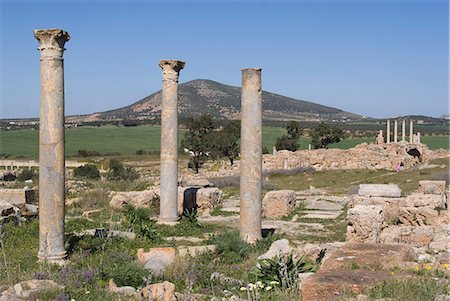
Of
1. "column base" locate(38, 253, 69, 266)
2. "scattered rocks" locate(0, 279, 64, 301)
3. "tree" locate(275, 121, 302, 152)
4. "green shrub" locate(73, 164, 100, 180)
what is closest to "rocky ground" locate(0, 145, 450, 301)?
"scattered rocks" locate(0, 279, 64, 301)

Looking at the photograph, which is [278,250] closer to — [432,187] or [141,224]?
[141,224]

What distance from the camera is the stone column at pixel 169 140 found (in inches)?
651

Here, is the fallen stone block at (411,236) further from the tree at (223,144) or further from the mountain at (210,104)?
the mountain at (210,104)

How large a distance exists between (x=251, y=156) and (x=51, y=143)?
4.49 meters

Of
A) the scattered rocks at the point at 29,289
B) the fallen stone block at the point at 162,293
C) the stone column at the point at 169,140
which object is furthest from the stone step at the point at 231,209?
the fallen stone block at the point at 162,293

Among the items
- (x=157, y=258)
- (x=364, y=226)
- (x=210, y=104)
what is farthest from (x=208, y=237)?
(x=210, y=104)

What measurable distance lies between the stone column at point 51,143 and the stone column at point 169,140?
538 centimetres

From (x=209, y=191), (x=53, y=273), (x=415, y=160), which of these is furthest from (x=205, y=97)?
(x=53, y=273)

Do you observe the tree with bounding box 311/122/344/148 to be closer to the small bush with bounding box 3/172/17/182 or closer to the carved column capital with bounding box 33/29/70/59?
the small bush with bounding box 3/172/17/182

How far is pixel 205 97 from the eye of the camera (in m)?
164

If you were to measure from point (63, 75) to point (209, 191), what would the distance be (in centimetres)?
903

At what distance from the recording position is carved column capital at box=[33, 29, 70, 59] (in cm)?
1127

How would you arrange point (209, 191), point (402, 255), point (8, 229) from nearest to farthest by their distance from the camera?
point (402, 255)
point (8, 229)
point (209, 191)

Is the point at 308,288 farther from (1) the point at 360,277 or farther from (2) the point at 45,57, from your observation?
(2) the point at 45,57
